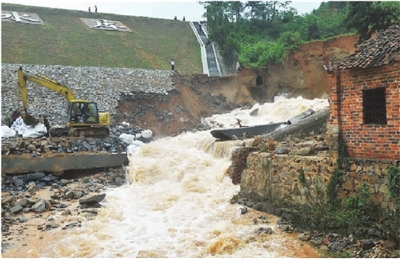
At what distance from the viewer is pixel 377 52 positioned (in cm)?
924

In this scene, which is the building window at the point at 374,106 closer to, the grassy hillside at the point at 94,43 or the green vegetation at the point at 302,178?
the green vegetation at the point at 302,178

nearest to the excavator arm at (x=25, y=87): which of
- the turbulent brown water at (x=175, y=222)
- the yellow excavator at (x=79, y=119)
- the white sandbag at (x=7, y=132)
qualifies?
the yellow excavator at (x=79, y=119)

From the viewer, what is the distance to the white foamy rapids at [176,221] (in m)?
9.63

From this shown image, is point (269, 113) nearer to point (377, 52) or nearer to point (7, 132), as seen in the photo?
point (7, 132)

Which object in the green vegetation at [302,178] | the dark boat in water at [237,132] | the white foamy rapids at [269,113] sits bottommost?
the green vegetation at [302,178]

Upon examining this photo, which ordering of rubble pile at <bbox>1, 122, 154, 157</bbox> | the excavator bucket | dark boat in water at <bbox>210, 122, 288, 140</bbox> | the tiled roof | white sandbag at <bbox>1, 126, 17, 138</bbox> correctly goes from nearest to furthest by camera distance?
1. the tiled roof
2. rubble pile at <bbox>1, 122, 154, 157</bbox>
3. dark boat in water at <bbox>210, 122, 288, 140</bbox>
4. white sandbag at <bbox>1, 126, 17, 138</bbox>
5. the excavator bucket

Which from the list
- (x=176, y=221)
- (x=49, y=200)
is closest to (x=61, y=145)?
(x=49, y=200)

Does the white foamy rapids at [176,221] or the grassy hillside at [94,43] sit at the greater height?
the grassy hillside at [94,43]

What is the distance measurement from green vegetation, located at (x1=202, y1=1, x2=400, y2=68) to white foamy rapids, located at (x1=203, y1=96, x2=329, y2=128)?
17.3ft

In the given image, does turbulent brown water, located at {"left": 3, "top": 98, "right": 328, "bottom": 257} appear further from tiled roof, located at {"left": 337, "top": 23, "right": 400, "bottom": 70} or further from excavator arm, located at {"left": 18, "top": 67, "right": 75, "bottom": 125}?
excavator arm, located at {"left": 18, "top": 67, "right": 75, "bottom": 125}

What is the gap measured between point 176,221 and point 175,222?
0.29 ft

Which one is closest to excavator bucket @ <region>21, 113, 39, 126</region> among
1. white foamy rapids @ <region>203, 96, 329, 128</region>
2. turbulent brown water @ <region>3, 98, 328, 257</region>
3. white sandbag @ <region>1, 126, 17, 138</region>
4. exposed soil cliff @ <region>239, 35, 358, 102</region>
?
white sandbag @ <region>1, 126, 17, 138</region>

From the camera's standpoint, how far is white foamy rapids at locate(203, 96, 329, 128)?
1017 inches

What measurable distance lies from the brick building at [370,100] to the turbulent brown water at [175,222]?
→ 2.78 metres
